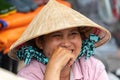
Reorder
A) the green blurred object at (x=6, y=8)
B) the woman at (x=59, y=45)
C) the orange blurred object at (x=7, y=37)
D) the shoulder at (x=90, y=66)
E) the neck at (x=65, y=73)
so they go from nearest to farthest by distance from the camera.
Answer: the woman at (x=59, y=45), the neck at (x=65, y=73), the shoulder at (x=90, y=66), the orange blurred object at (x=7, y=37), the green blurred object at (x=6, y=8)

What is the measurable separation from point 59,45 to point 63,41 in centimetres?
3

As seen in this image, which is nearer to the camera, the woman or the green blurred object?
the woman

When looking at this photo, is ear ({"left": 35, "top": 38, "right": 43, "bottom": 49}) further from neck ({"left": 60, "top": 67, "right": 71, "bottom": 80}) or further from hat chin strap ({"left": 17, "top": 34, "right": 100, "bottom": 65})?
neck ({"left": 60, "top": 67, "right": 71, "bottom": 80})

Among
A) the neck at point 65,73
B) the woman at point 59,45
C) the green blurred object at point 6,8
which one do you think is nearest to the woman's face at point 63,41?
the woman at point 59,45

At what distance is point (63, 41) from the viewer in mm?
1893

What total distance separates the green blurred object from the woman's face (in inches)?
36.1

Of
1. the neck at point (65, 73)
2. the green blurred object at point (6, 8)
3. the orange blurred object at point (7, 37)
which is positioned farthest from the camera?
the green blurred object at point (6, 8)

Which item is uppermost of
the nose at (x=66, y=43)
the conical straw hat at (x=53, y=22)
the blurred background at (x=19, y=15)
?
the conical straw hat at (x=53, y=22)

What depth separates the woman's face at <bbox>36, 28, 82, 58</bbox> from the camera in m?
1.88

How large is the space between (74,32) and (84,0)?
260 centimetres

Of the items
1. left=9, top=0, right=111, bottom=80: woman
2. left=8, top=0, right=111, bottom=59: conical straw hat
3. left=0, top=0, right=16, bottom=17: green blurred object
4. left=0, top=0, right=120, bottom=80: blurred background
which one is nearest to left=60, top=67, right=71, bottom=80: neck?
left=9, top=0, right=111, bottom=80: woman

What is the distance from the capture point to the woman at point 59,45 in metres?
1.82

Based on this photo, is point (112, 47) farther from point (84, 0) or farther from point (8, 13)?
point (8, 13)

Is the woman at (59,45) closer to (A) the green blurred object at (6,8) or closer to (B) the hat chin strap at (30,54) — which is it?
(B) the hat chin strap at (30,54)
